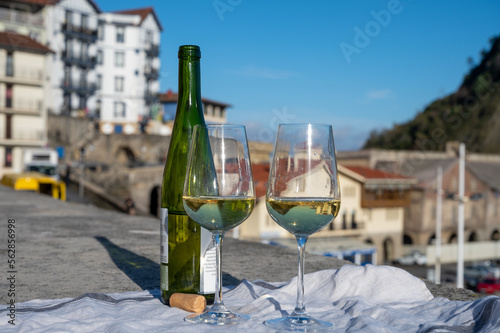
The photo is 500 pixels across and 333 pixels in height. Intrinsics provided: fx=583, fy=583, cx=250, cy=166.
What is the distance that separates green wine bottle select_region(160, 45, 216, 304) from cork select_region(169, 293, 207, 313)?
5.0 inches

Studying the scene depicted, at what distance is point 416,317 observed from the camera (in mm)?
1836

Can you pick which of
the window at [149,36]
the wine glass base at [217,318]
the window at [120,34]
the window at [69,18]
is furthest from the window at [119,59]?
the wine glass base at [217,318]

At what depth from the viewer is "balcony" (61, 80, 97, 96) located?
5622cm

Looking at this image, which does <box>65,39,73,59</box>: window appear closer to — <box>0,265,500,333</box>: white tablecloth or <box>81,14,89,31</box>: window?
<box>81,14,89,31</box>: window

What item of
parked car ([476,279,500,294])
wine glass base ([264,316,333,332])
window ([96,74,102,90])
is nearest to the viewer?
wine glass base ([264,316,333,332])

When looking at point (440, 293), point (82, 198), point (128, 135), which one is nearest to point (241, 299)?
point (440, 293)

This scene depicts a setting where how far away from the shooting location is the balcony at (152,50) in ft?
207

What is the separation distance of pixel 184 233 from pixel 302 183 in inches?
24.6

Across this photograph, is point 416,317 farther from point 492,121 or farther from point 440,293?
point 492,121

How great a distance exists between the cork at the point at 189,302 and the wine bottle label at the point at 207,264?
0.14 m

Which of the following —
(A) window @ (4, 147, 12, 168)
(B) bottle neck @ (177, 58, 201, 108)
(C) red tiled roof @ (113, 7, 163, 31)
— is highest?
(C) red tiled roof @ (113, 7, 163, 31)

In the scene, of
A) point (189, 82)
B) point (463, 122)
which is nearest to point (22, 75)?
point (189, 82)

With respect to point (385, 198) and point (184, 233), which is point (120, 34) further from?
point (184, 233)

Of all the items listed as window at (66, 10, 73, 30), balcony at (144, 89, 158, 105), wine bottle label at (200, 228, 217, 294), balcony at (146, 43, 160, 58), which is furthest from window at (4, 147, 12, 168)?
wine bottle label at (200, 228, 217, 294)
